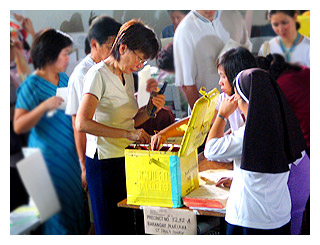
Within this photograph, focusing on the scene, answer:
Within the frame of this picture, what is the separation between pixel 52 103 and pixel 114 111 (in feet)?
1.15

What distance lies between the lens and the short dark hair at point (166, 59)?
103 inches

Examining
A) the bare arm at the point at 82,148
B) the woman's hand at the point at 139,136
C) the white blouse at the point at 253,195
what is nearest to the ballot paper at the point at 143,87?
the woman's hand at the point at 139,136

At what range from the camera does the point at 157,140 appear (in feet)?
8.58

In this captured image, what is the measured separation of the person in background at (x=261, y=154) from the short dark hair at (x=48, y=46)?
38.7 inches

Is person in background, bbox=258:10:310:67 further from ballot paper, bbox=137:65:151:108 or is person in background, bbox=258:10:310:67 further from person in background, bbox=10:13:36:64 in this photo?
person in background, bbox=10:13:36:64

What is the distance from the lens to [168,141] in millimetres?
2656

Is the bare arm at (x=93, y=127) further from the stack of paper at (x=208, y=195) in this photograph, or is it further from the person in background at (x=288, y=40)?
the person in background at (x=288, y=40)

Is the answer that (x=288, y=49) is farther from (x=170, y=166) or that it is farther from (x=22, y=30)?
(x=22, y=30)

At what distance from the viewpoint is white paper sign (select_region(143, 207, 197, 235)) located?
8.36 feet

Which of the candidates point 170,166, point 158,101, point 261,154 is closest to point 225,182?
point 170,166

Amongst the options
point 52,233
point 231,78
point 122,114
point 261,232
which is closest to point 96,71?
point 122,114

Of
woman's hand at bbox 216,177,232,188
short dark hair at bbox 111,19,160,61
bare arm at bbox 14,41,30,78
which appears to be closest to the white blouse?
woman's hand at bbox 216,177,232,188

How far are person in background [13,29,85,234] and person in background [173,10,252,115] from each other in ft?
1.98

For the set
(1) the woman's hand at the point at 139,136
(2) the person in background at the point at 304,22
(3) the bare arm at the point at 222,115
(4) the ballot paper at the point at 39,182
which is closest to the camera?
(3) the bare arm at the point at 222,115
